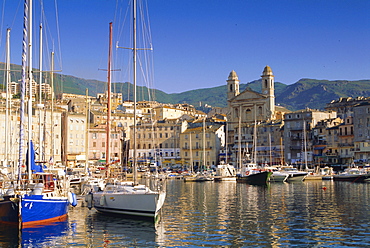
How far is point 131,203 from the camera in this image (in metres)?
31.3

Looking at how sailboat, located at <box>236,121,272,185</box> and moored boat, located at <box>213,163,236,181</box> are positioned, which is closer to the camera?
sailboat, located at <box>236,121,272,185</box>

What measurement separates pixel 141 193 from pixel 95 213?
6.71 meters

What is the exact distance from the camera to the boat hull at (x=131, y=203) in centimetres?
3041

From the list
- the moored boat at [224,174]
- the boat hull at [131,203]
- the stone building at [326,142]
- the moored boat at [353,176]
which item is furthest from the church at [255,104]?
the boat hull at [131,203]

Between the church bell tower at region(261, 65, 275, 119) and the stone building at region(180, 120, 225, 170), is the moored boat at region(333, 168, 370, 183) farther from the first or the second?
the church bell tower at region(261, 65, 275, 119)

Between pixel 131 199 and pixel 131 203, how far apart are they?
26 centimetres

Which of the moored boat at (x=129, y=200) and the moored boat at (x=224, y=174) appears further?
the moored boat at (x=224, y=174)

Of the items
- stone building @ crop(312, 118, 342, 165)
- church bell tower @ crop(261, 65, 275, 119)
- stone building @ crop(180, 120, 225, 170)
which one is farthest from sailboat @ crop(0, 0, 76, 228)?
church bell tower @ crop(261, 65, 275, 119)

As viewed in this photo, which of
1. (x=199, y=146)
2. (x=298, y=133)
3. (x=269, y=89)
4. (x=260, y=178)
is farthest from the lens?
(x=269, y=89)

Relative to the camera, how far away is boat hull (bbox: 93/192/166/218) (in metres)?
30.4

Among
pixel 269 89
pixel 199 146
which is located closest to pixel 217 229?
pixel 199 146

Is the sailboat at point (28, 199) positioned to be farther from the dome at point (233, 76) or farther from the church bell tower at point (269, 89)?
the dome at point (233, 76)

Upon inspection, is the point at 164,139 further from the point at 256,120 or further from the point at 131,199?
the point at 131,199

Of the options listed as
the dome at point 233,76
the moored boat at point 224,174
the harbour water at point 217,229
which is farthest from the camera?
the dome at point 233,76
